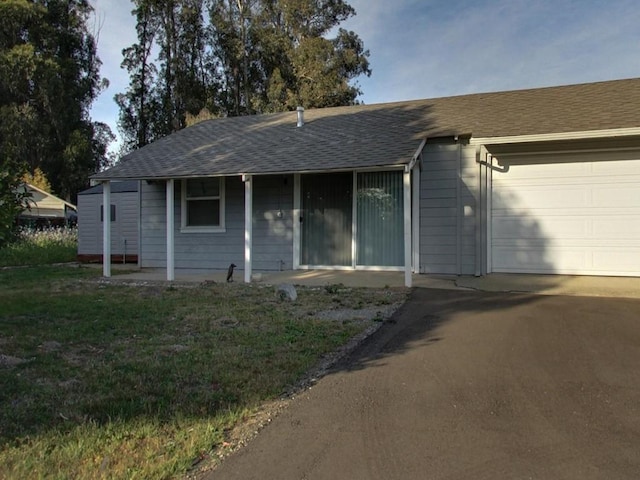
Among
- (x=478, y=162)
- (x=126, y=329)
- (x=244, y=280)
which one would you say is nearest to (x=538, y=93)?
(x=478, y=162)

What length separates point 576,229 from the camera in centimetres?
1000

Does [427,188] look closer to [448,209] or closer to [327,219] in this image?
[448,209]

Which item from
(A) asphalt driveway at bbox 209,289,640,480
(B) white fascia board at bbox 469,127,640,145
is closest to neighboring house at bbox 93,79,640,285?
(B) white fascia board at bbox 469,127,640,145

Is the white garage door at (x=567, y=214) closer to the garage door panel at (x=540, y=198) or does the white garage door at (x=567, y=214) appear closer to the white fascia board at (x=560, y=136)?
the garage door panel at (x=540, y=198)

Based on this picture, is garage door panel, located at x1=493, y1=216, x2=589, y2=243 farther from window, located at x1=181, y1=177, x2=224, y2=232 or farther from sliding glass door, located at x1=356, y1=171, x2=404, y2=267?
window, located at x1=181, y1=177, x2=224, y2=232

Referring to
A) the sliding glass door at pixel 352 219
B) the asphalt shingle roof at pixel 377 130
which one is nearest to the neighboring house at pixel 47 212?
the asphalt shingle roof at pixel 377 130

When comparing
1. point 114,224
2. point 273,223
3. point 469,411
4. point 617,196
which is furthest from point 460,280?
point 114,224

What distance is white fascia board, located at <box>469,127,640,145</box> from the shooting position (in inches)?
354

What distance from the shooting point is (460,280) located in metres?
9.83

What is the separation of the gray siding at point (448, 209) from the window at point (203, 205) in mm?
4874

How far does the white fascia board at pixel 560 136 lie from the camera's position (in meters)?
8.99

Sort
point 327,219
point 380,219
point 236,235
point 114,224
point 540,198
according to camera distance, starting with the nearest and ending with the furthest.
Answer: point 540,198 < point 380,219 < point 327,219 < point 236,235 < point 114,224

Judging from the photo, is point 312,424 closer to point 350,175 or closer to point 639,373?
point 639,373

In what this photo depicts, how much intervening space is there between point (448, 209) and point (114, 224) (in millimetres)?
10154
